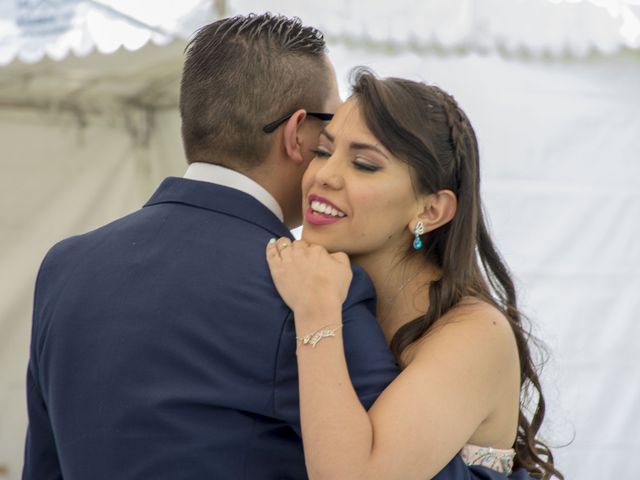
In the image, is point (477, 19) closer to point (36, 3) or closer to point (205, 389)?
point (36, 3)

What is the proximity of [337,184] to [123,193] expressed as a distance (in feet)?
7.82

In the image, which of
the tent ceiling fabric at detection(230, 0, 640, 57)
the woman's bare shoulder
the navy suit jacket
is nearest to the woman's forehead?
the navy suit jacket

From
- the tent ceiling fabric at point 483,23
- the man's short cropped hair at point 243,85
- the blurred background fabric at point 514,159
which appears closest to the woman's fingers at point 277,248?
the man's short cropped hair at point 243,85

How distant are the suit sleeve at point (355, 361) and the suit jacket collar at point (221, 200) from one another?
22 centimetres

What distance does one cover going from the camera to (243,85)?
2.09 m

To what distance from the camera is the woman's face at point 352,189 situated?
2.04 metres

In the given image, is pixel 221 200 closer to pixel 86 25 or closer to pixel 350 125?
pixel 350 125

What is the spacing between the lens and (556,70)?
13.6 ft

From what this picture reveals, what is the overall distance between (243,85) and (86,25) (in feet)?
6.22

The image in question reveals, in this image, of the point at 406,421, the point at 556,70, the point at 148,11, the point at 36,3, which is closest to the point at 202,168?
the point at 406,421

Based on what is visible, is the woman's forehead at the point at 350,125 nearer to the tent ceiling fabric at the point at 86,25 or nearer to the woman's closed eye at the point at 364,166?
the woman's closed eye at the point at 364,166

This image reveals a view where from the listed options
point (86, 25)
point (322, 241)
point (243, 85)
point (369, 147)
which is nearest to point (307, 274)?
point (322, 241)

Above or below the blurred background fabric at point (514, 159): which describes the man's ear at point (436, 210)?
above

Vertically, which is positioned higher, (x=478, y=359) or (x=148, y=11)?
(x=148, y=11)
